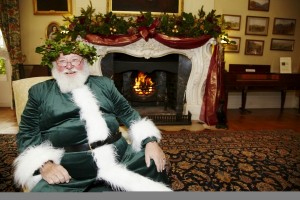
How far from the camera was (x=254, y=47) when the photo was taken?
5961 millimetres

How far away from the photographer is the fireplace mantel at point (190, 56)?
440cm

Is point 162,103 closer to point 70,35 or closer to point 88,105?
point 70,35

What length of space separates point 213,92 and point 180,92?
25.1 inches

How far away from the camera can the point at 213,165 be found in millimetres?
2828

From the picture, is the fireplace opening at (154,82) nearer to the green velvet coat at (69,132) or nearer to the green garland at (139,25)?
the green garland at (139,25)

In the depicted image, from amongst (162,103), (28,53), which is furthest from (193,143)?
(28,53)

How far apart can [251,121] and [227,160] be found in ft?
7.69

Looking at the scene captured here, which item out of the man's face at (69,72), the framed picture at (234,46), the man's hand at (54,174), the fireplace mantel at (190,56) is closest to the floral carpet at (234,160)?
the fireplace mantel at (190,56)

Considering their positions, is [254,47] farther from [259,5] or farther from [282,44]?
[259,5]

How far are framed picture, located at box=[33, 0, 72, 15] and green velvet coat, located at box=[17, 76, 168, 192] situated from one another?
3.93m

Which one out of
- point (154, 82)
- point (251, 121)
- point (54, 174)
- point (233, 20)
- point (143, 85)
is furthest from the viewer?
point (233, 20)

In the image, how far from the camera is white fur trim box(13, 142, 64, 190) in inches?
57.2

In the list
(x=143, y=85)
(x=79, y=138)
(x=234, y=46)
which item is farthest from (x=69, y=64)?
(x=234, y=46)

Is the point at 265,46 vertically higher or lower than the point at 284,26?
lower
